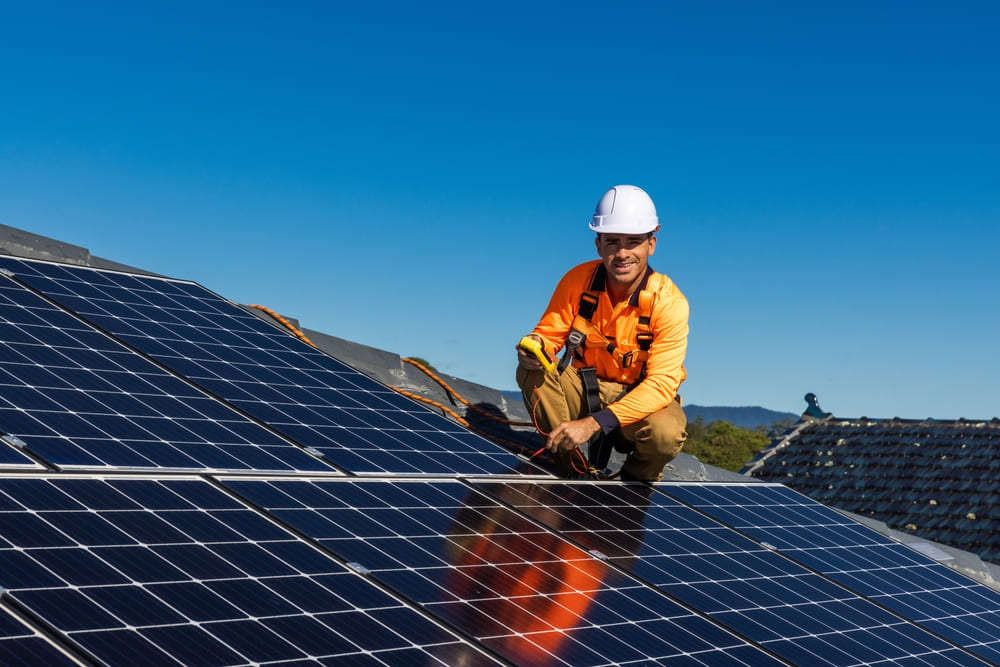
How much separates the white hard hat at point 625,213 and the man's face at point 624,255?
0.21 feet

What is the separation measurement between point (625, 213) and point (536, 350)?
1472 mm

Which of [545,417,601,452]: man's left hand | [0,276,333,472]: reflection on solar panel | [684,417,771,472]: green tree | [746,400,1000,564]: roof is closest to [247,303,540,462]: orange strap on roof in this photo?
[545,417,601,452]: man's left hand

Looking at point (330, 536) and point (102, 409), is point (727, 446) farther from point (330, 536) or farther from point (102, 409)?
point (330, 536)

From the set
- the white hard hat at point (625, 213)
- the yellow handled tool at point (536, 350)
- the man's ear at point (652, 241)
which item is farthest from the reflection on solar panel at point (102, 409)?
the man's ear at point (652, 241)

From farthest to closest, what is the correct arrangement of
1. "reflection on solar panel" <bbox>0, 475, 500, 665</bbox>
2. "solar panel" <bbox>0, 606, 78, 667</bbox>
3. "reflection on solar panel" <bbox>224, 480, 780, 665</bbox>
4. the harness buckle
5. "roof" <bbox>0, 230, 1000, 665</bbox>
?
the harness buckle
"reflection on solar panel" <bbox>224, 480, 780, 665</bbox>
"roof" <bbox>0, 230, 1000, 665</bbox>
"reflection on solar panel" <bbox>0, 475, 500, 665</bbox>
"solar panel" <bbox>0, 606, 78, 667</bbox>

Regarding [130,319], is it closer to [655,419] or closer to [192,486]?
[192,486]

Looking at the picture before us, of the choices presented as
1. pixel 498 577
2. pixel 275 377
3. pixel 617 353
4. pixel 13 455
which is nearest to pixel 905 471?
pixel 617 353

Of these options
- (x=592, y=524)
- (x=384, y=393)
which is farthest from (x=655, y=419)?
(x=384, y=393)

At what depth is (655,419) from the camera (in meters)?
11.2

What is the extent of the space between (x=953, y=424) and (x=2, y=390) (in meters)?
21.5

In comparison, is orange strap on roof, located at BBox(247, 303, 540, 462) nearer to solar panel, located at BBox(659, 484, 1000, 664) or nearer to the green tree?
solar panel, located at BBox(659, 484, 1000, 664)

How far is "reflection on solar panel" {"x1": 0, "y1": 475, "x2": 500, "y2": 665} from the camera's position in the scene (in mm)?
5352

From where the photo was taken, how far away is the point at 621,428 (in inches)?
439

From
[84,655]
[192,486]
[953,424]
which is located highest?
[953,424]
